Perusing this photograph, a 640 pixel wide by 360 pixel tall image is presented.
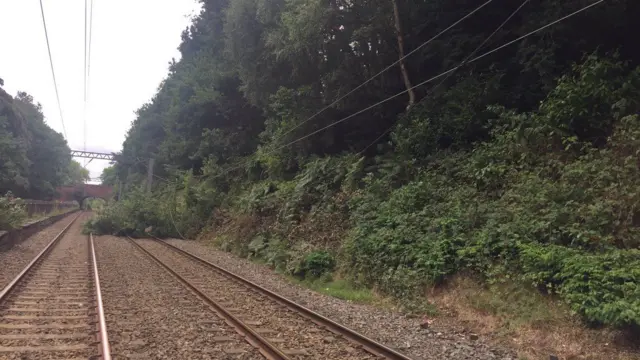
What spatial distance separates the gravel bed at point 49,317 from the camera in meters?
5.80

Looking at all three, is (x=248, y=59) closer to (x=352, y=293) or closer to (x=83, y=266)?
(x=83, y=266)

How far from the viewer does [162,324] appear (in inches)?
287

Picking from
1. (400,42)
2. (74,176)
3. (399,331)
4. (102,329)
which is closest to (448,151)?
(400,42)

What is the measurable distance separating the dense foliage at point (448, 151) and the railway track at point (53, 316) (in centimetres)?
590

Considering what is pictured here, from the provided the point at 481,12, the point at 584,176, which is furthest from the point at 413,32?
the point at 584,176

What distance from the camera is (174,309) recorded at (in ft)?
27.7

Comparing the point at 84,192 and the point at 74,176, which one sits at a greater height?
the point at 74,176

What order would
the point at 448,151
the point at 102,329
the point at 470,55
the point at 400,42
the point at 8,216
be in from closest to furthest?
the point at 102,329
the point at 448,151
the point at 470,55
the point at 400,42
the point at 8,216

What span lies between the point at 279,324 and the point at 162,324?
1874 millimetres

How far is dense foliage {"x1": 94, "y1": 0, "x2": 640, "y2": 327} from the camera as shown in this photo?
27.6ft

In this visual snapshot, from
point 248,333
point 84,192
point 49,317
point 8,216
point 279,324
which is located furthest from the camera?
point 84,192

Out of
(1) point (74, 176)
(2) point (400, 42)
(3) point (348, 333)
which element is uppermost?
(1) point (74, 176)

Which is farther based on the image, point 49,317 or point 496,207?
point 496,207

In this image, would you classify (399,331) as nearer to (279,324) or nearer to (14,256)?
(279,324)
